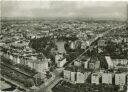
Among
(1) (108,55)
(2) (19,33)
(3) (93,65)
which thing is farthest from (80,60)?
(2) (19,33)

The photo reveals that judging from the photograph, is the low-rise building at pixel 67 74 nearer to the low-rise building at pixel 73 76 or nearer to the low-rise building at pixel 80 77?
the low-rise building at pixel 73 76

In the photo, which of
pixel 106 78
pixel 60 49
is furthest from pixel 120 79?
pixel 60 49

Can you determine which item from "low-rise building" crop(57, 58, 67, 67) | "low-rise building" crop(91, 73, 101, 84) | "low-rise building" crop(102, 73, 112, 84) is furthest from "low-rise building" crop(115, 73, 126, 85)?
"low-rise building" crop(57, 58, 67, 67)

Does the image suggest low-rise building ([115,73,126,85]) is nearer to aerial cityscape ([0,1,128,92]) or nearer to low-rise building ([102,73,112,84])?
aerial cityscape ([0,1,128,92])

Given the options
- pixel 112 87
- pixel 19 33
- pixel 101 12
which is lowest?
pixel 112 87

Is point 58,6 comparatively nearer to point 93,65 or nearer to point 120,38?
point 93,65

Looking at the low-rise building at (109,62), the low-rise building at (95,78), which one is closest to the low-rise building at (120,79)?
the low-rise building at (95,78)

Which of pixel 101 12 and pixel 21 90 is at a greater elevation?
pixel 101 12

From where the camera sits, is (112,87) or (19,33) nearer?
(112,87)
